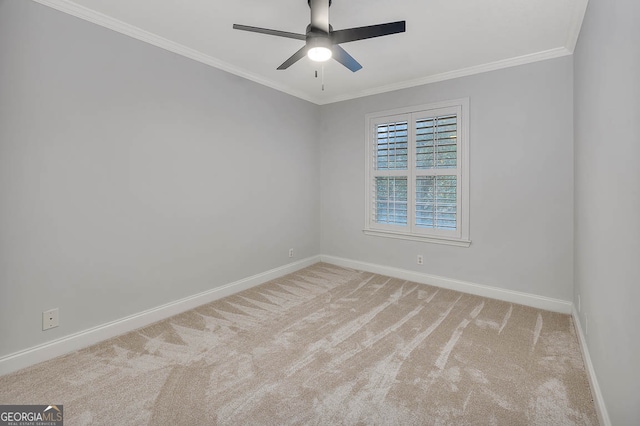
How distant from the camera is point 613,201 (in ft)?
4.75

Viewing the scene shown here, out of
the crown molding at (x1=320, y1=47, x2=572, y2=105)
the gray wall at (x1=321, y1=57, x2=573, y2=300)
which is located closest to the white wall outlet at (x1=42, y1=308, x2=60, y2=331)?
the gray wall at (x1=321, y1=57, x2=573, y2=300)

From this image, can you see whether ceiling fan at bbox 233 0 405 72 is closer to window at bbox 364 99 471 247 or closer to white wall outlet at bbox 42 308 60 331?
window at bbox 364 99 471 247

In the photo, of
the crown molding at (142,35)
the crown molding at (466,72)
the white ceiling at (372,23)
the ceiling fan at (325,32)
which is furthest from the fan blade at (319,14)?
the crown molding at (466,72)

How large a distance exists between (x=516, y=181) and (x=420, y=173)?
102 centimetres

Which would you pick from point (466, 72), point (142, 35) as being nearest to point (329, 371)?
point (142, 35)

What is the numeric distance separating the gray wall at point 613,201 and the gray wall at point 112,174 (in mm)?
3111

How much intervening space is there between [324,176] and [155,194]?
8.42 ft

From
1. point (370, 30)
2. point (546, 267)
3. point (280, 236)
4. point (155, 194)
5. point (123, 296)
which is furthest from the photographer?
point (280, 236)

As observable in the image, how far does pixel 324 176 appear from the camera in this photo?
15.7ft

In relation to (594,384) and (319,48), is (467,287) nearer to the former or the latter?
(594,384)

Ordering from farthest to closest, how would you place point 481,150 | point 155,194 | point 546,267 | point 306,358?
1. point 481,150
2. point 546,267
3. point 155,194
4. point 306,358

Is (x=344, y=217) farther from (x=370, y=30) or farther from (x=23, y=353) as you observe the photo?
(x=23, y=353)

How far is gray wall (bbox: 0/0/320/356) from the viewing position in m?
2.06

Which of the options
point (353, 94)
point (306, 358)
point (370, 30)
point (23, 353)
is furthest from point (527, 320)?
point (23, 353)
